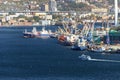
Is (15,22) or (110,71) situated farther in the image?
(15,22)

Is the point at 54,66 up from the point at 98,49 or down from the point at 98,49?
up

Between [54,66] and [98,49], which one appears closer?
[54,66]

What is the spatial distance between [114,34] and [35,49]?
4.48m

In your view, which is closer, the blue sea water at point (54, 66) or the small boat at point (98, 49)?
the blue sea water at point (54, 66)

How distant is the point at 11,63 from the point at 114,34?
9.61 meters

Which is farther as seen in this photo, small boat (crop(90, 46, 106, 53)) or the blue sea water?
small boat (crop(90, 46, 106, 53))

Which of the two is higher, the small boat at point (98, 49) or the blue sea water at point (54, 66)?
the blue sea water at point (54, 66)

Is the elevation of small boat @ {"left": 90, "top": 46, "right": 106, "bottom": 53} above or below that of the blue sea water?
below

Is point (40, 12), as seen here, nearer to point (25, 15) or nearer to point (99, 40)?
point (25, 15)

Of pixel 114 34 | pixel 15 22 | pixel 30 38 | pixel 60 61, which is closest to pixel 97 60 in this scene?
pixel 60 61

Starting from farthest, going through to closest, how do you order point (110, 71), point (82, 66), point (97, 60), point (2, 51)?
point (2, 51) < point (97, 60) < point (82, 66) < point (110, 71)

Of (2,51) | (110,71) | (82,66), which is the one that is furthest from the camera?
(2,51)

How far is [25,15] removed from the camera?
3570 inches

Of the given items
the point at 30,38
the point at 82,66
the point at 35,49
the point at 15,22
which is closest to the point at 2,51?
the point at 35,49
